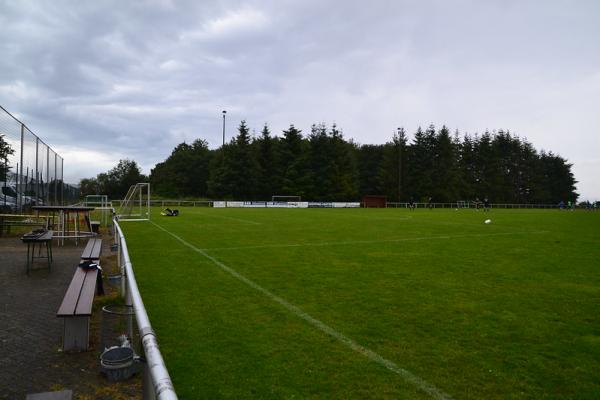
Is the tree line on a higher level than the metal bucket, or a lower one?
higher

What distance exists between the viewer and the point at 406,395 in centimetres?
340

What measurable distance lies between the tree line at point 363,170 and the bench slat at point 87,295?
5939 cm

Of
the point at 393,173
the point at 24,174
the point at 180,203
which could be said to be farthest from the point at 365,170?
the point at 24,174

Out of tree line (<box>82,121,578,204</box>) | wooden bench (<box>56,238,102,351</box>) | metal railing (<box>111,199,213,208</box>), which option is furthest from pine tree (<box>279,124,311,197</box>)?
wooden bench (<box>56,238,102,351</box>)

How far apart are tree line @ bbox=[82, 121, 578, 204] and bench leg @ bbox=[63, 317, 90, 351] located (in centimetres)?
6070

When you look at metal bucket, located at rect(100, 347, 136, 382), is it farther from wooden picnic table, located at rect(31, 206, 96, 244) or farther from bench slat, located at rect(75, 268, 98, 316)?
wooden picnic table, located at rect(31, 206, 96, 244)

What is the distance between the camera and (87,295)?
4.77 metres

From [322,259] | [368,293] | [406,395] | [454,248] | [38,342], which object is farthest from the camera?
[454,248]

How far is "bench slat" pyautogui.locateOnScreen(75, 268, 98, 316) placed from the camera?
432 cm

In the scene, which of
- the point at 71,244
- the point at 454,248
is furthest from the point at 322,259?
the point at 71,244

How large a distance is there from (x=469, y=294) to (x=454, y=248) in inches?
243

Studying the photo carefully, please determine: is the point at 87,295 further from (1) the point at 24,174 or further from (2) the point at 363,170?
(2) the point at 363,170

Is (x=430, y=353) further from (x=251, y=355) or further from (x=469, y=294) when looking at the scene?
(x=469, y=294)

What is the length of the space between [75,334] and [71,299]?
461 mm
